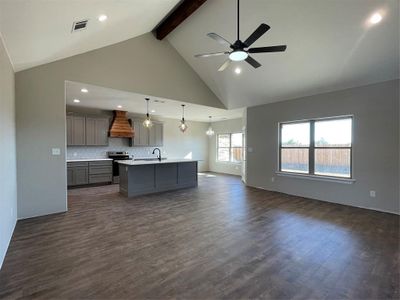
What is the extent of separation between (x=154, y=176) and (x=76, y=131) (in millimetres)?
3089

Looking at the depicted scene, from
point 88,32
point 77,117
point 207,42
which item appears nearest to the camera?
point 88,32

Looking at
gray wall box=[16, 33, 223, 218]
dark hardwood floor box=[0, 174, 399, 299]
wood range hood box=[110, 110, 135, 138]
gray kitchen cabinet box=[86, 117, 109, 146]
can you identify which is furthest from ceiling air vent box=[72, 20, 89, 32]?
wood range hood box=[110, 110, 135, 138]

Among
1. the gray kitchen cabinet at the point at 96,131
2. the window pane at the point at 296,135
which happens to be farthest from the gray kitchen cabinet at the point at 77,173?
the window pane at the point at 296,135

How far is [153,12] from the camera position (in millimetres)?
3889

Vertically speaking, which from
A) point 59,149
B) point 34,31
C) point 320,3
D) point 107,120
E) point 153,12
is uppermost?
point 153,12

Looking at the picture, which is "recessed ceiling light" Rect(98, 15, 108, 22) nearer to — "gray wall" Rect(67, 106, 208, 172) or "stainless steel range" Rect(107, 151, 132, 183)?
"gray wall" Rect(67, 106, 208, 172)

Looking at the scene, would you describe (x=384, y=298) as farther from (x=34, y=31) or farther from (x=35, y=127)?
(x=35, y=127)

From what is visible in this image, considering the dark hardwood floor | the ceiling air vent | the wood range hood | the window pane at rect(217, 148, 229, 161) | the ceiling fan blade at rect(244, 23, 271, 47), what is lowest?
the dark hardwood floor

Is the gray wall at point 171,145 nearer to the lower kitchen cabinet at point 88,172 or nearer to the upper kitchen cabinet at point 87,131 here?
the upper kitchen cabinet at point 87,131

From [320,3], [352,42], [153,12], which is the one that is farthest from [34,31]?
[352,42]

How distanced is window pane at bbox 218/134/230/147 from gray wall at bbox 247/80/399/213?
4.20 m

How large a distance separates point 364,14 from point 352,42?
0.55 meters

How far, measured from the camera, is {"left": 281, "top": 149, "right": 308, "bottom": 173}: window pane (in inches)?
217

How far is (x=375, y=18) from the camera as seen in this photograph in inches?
122
